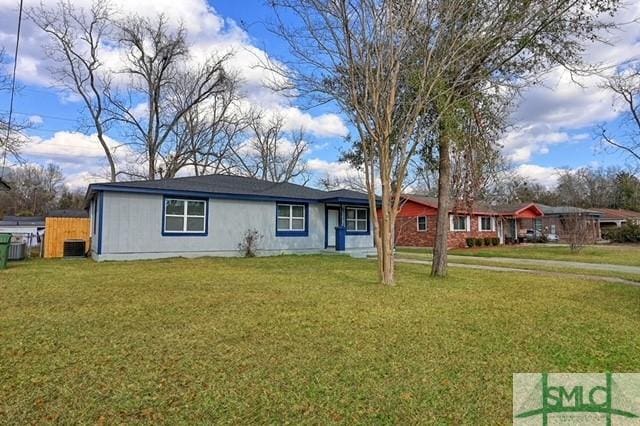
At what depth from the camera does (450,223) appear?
82.1 ft

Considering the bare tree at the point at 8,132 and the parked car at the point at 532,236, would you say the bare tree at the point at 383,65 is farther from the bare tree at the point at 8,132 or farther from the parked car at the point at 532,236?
the parked car at the point at 532,236

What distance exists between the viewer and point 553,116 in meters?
14.8

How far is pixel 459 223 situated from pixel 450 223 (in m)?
1.39

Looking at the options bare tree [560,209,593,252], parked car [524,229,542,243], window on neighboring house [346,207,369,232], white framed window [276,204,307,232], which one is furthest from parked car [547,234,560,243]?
white framed window [276,204,307,232]

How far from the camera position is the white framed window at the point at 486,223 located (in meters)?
27.8

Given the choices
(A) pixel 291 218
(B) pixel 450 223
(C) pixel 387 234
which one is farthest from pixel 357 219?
(C) pixel 387 234

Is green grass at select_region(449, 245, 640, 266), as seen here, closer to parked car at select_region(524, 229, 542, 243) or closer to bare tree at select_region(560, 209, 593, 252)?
bare tree at select_region(560, 209, 593, 252)

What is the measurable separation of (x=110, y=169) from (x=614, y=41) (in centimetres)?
2656

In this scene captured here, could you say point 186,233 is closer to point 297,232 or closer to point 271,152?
point 297,232

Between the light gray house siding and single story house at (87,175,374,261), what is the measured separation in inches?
1.1

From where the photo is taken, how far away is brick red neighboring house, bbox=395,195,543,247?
25328 mm

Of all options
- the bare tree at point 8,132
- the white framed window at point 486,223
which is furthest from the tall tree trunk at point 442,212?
the white framed window at point 486,223

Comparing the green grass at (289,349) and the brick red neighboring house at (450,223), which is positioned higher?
the brick red neighboring house at (450,223)

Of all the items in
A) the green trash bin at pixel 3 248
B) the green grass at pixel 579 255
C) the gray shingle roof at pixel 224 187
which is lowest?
the green grass at pixel 579 255
